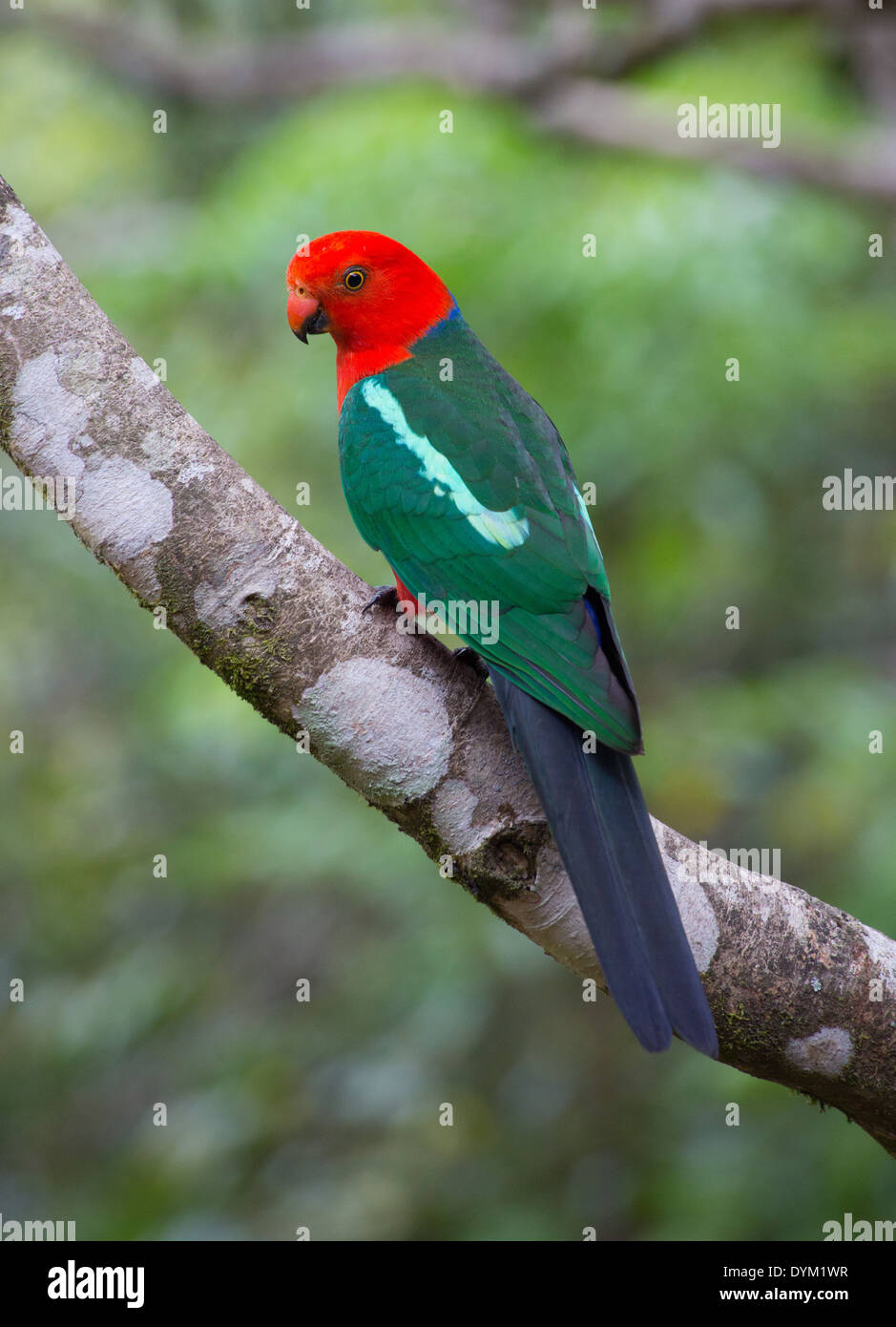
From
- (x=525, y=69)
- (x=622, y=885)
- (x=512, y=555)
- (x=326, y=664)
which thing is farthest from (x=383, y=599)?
(x=525, y=69)

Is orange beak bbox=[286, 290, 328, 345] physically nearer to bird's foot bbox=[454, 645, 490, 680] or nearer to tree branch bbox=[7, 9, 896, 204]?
bird's foot bbox=[454, 645, 490, 680]

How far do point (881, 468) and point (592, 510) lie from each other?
1379mm

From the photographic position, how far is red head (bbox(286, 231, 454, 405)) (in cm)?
298

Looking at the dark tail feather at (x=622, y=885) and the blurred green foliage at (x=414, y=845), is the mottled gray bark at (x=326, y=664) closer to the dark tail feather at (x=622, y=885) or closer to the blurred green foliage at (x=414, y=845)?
the dark tail feather at (x=622, y=885)

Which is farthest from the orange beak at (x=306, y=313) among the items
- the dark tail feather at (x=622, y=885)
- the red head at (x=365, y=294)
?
the dark tail feather at (x=622, y=885)

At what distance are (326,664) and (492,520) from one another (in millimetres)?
593

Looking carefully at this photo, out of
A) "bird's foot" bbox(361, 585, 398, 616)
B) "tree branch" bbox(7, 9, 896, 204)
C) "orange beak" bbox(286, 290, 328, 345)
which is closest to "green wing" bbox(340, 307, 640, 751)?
"bird's foot" bbox(361, 585, 398, 616)

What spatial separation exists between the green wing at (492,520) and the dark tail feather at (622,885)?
0.26ft

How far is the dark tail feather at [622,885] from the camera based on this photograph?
193 cm

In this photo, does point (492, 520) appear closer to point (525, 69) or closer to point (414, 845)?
point (414, 845)

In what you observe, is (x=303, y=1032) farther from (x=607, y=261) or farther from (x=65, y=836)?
(x=607, y=261)

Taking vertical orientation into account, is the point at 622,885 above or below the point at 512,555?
below

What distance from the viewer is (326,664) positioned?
2.03 m
